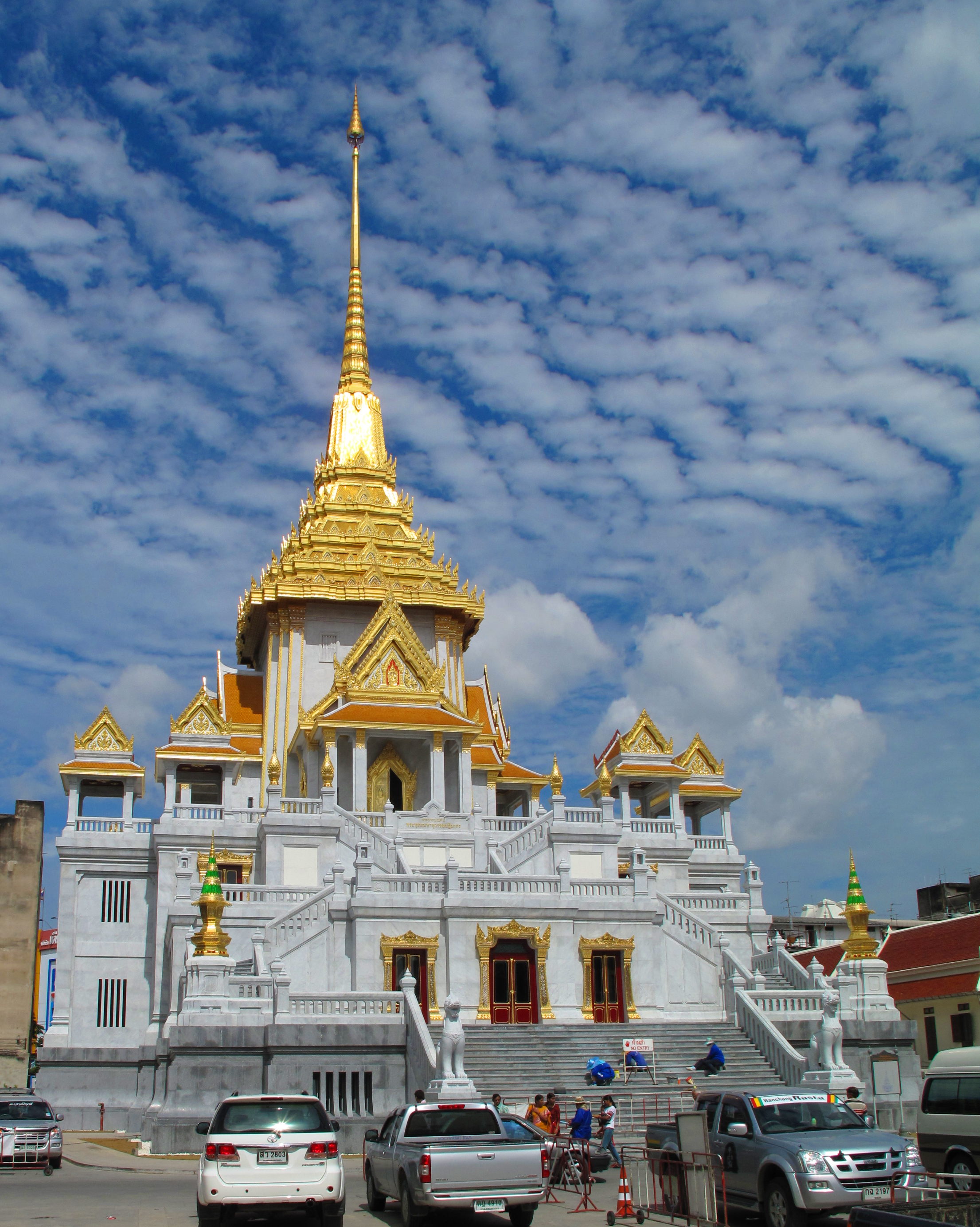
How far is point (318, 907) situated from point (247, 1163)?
18811 millimetres

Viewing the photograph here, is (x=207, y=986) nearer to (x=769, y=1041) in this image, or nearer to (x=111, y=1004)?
(x=769, y=1041)

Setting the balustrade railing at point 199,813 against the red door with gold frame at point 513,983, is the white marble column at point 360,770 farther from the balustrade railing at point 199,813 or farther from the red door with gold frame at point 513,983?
the red door with gold frame at point 513,983

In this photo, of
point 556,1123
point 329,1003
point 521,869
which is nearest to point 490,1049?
point 329,1003

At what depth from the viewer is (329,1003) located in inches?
1193

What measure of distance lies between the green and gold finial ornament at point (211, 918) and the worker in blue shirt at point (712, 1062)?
11.2 metres

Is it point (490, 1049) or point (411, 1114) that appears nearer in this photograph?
point (411, 1114)

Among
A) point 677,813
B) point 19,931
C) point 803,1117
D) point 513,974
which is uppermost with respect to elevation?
point 677,813

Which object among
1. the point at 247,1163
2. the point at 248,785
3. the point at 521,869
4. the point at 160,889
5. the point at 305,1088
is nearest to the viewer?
the point at 247,1163

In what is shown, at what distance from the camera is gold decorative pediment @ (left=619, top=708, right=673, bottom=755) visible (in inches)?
2125

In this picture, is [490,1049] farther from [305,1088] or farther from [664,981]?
[664,981]

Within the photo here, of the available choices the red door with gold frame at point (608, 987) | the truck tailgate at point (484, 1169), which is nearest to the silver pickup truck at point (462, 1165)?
the truck tailgate at point (484, 1169)

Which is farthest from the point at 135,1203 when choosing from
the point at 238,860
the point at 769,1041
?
the point at 238,860

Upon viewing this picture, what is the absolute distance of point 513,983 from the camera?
34969 millimetres

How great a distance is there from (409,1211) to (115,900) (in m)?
30.9
